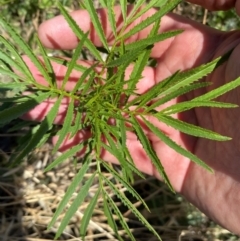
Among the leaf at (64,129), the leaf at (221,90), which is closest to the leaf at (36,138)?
the leaf at (64,129)

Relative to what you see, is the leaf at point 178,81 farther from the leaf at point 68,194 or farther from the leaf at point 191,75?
the leaf at point 68,194

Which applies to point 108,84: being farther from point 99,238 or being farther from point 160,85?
point 99,238

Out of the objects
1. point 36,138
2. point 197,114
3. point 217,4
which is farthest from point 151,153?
point 217,4

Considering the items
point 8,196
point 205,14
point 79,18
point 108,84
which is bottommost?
point 8,196

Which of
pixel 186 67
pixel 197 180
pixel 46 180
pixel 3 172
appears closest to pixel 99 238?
pixel 46 180

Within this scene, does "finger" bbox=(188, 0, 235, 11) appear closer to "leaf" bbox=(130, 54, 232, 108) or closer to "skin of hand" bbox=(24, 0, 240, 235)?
"skin of hand" bbox=(24, 0, 240, 235)

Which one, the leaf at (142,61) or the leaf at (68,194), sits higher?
the leaf at (142,61)
